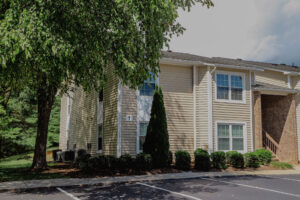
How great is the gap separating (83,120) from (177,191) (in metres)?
13.5

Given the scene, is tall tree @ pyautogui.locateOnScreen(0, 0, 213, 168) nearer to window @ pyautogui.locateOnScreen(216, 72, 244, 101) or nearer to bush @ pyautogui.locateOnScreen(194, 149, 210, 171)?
bush @ pyautogui.locateOnScreen(194, 149, 210, 171)

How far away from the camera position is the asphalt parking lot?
8.48 metres

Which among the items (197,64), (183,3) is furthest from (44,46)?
(197,64)

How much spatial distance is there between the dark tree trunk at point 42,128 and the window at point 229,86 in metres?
9.43

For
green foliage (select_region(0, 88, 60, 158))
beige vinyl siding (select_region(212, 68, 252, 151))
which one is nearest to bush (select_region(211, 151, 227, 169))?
beige vinyl siding (select_region(212, 68, 252, 151))

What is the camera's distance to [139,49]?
8781mm

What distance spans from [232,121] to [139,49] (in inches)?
413

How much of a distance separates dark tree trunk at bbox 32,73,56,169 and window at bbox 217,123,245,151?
9.50m

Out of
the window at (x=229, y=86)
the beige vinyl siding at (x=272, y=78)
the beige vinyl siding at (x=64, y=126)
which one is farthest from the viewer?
the beige vinyl siding at (x=64, y=126)

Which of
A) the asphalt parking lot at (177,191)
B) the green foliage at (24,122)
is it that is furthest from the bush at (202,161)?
the green foliage at (24,122)

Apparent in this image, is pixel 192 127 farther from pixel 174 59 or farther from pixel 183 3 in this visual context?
pixel 183 3

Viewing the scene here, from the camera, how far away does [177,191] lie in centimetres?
928

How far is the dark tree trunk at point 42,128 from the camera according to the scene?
14984 millimetres

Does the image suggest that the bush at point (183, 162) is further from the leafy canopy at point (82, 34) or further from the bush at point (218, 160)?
the leafy canopy at point (82, 34)
